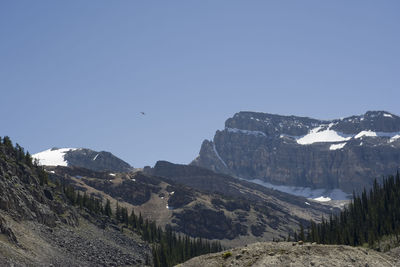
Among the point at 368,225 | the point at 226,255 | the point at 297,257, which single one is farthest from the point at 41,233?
the point at 297,257

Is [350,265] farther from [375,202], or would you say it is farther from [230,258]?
[375,202]

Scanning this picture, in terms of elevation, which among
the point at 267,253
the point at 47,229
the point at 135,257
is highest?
the point at 267,253

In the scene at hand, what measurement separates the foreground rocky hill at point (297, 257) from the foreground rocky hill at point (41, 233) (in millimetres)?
59438

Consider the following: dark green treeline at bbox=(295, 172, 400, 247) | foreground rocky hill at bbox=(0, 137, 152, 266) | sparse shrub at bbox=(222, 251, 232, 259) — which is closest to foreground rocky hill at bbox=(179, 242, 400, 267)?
sparse shrub at bbox=(222, 251, 232, 259)

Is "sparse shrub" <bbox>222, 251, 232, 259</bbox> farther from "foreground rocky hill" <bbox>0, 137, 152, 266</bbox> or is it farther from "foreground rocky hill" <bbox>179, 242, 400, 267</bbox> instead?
"foreground rocky hill" <bbox>0, 137, 152, 266</bbox>

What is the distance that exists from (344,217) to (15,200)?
109806mm

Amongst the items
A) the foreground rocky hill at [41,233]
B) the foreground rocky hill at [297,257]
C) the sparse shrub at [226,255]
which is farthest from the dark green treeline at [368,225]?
the sparse shrub at [226,255]

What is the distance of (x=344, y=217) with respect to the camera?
196125 mm

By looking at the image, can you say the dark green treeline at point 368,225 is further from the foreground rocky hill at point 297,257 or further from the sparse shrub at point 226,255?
the sparse shrub at point 226,255

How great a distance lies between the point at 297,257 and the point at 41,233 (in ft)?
366

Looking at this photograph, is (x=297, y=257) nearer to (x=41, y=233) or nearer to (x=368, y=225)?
(x=41, y=233)

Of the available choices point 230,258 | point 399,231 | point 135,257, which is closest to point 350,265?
point 230,258

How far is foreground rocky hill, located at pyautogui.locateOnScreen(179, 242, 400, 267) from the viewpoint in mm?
50219

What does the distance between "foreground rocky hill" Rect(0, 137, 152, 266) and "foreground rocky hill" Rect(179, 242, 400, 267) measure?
59.4 m
